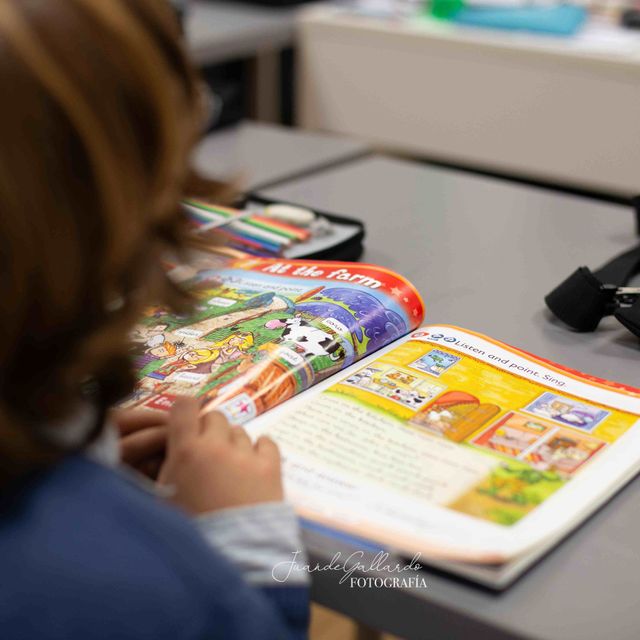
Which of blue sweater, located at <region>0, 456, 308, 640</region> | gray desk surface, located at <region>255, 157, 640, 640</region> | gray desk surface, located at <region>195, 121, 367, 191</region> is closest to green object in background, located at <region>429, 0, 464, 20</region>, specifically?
gray desk surface, located at <region>195, 121, 367, 191</region>

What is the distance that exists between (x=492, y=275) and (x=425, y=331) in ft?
0.71

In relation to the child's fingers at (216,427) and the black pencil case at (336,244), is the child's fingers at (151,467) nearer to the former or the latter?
the child's fingers at (216,427)

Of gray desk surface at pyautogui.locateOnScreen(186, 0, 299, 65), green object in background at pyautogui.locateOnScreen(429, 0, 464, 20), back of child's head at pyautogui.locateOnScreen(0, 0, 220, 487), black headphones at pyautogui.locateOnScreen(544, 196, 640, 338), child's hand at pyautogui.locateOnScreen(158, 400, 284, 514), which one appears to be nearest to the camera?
back of child's head at pyautogui.locateOnScreen(0, 0, 220, 487)

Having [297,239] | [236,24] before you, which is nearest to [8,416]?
[297,239]

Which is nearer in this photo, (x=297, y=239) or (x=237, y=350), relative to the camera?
(x=237, y=350)

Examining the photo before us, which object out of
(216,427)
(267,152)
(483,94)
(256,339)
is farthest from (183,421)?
(483,94)

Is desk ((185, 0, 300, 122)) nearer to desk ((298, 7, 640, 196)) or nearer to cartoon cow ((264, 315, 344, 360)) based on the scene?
desk ((298, 7, 640, 196))

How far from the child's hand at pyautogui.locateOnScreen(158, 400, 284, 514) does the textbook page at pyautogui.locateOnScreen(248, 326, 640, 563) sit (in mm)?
23

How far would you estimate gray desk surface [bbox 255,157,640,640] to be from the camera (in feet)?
1.72

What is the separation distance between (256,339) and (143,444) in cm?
15

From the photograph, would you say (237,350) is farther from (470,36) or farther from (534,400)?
(470,36)

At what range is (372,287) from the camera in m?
0.81

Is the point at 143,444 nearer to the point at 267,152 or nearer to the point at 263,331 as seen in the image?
the point at 263,331

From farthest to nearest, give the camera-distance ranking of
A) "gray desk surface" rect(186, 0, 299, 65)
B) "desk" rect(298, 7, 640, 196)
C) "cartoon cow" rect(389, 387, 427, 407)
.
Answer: "gray desk surface" rect(186, 0, 299, 65), "desk" rect(298, 7, 640, 196), "cartoon cow" rect(389, 387, 427, 407)
